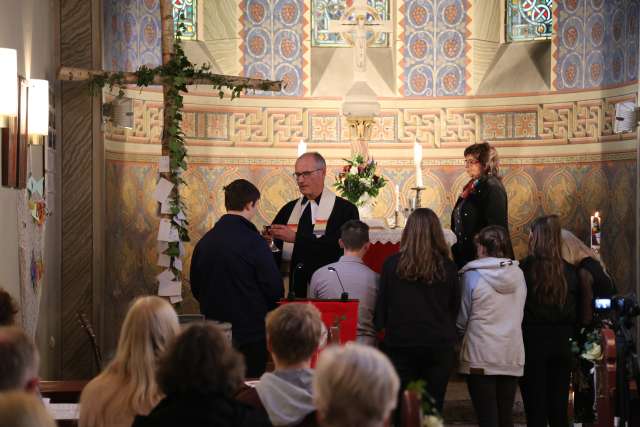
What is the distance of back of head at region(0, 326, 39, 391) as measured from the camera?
3.03 metres

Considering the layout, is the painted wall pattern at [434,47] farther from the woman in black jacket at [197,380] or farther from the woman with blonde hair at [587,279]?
the woman in black jacket at [197,380]

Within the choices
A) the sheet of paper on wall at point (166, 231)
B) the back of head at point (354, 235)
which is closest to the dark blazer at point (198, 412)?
the back of head at point (354, 235)

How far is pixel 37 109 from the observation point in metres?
7.19

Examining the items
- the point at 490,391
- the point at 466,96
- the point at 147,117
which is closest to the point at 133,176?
the point at 147,117

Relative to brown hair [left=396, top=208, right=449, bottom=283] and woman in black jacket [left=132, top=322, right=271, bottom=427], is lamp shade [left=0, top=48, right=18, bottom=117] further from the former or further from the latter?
woman in black jacket [left=132, top=322, right=271, bottom=427]

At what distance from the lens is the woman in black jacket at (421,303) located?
576cm

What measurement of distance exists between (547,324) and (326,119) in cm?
614

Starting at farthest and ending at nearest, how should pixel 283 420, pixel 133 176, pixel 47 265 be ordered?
pixel 133 176 < pixel 47 265 < pixel 283 420

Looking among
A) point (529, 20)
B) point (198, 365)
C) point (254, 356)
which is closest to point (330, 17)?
point (529, 20)

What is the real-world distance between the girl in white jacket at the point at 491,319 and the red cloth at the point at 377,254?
6.58 ft

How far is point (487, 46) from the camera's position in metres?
12.2

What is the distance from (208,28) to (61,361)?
440cm

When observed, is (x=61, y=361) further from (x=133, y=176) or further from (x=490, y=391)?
(x=490, y=391)

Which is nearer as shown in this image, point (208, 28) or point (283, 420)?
point (283, 420)
